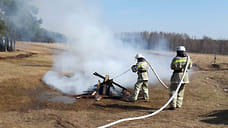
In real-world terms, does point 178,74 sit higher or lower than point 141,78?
higher

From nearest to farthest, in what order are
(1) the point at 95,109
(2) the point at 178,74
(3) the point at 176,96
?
(3) the point at 176,96 < (2) the point at 178,74 < (1) the point at 95,109

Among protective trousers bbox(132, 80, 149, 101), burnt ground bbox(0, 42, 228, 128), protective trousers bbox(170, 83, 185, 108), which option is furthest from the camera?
protective trousers bbox(132, 80, 149, 101)

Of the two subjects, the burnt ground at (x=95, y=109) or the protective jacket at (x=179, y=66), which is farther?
the protective jacket at (x=179, y=66)

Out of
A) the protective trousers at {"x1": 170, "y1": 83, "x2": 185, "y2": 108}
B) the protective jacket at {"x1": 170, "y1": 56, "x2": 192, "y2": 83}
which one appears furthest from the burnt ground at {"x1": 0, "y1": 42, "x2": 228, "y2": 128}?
the protective jacket at {"x1": 170, "y1": 56, "x2": 192, "y2": 83}

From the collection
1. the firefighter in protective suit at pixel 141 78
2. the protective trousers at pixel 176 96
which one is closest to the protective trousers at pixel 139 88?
the firefighter in protective suit at pixel 141 78

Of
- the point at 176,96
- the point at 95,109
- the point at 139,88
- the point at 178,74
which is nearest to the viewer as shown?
the point at 176,96

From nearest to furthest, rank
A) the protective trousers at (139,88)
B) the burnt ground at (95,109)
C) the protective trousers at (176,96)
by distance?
the burnt ground at (95,109) < the protective trousers at (176,96) < the protective trousers at (139,88)

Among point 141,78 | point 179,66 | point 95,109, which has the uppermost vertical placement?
point 179,66

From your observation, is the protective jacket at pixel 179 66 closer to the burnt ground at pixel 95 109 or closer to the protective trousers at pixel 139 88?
the burnt ground at pixel 95 109

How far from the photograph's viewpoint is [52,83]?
1171 centimetres

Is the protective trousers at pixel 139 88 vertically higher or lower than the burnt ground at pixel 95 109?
higher

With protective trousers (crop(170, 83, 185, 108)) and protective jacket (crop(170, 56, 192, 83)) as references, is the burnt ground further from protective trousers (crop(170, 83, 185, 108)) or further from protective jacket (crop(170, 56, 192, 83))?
protective jacket (crop(170, 56, 192, 83))

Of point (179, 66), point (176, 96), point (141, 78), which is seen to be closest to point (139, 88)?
point (141, 78)

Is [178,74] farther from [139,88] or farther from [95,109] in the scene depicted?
[95,109]
